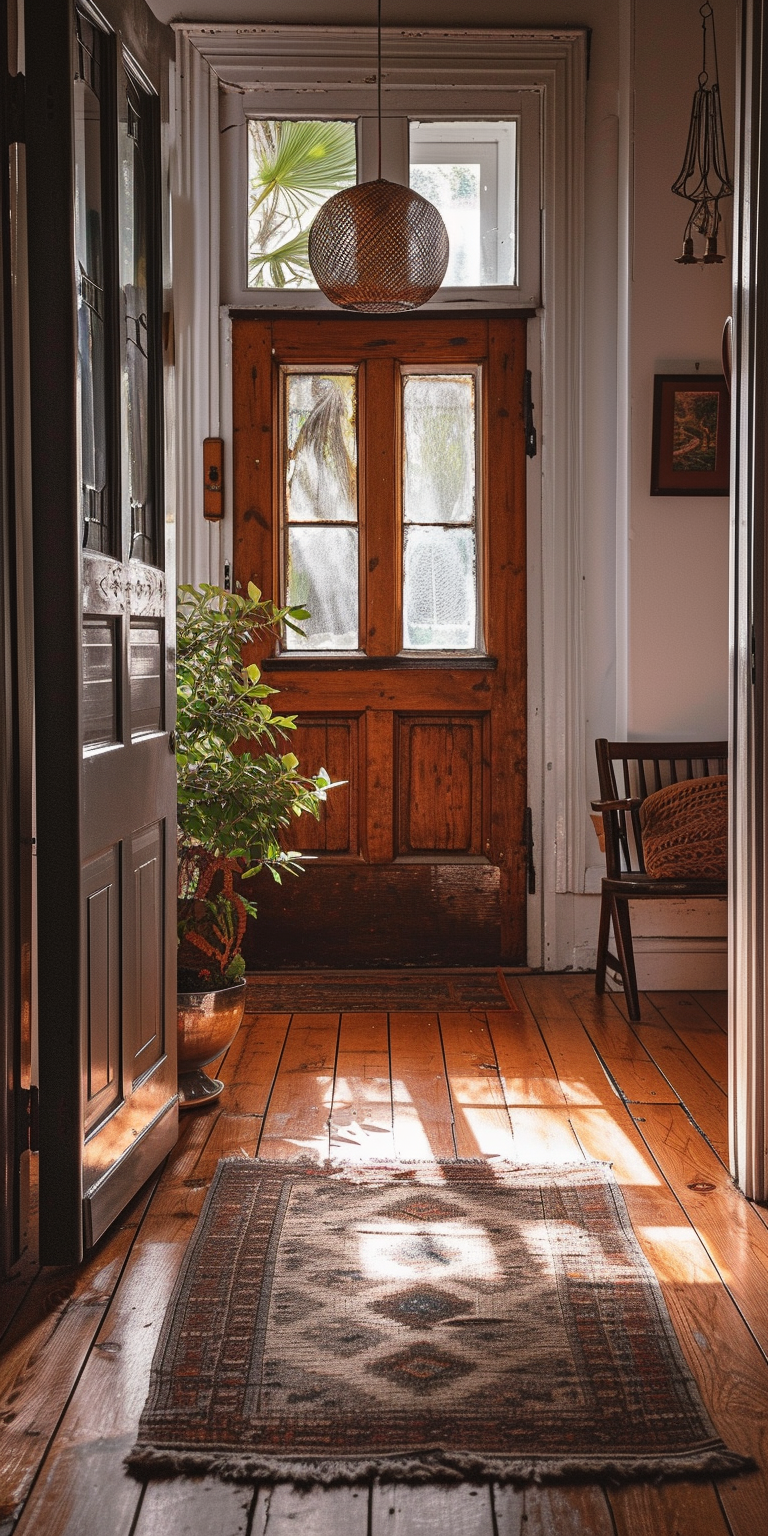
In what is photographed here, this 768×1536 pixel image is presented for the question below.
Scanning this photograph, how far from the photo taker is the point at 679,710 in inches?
170

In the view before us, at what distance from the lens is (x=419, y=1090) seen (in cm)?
327

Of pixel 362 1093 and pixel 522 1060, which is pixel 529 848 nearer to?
pixel 522 1060

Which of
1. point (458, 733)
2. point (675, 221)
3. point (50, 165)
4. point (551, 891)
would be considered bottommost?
point (551, 891)

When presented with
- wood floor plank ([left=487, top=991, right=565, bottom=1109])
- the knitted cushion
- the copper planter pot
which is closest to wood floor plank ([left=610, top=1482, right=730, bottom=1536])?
wood floor plank ([left=487, top=991, right=565, bottom=1109])

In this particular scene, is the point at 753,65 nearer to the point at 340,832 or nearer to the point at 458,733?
the point at 458,733

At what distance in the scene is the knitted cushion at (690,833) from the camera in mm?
3898

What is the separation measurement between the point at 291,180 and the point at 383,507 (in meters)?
1.18

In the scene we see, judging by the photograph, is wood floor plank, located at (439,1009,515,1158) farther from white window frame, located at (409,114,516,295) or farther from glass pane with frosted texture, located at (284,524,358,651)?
white window frame, located at (409,114,516,295)

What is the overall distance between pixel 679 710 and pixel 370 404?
4.94 feet

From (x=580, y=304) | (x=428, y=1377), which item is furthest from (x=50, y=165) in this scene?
(x=580, y=304)

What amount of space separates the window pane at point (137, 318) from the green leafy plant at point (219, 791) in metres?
0.50

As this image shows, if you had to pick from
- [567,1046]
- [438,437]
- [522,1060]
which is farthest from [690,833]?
[438,437]

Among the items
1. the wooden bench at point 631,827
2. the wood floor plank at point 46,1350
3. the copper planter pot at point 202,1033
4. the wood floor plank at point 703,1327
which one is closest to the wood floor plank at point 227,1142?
the copper planter pot at point 202,1033

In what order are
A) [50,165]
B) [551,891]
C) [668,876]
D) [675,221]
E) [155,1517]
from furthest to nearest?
1. [551,891]
2. [675,221]
3. [668,876]
4. [50,165]
5. [155,1517]
